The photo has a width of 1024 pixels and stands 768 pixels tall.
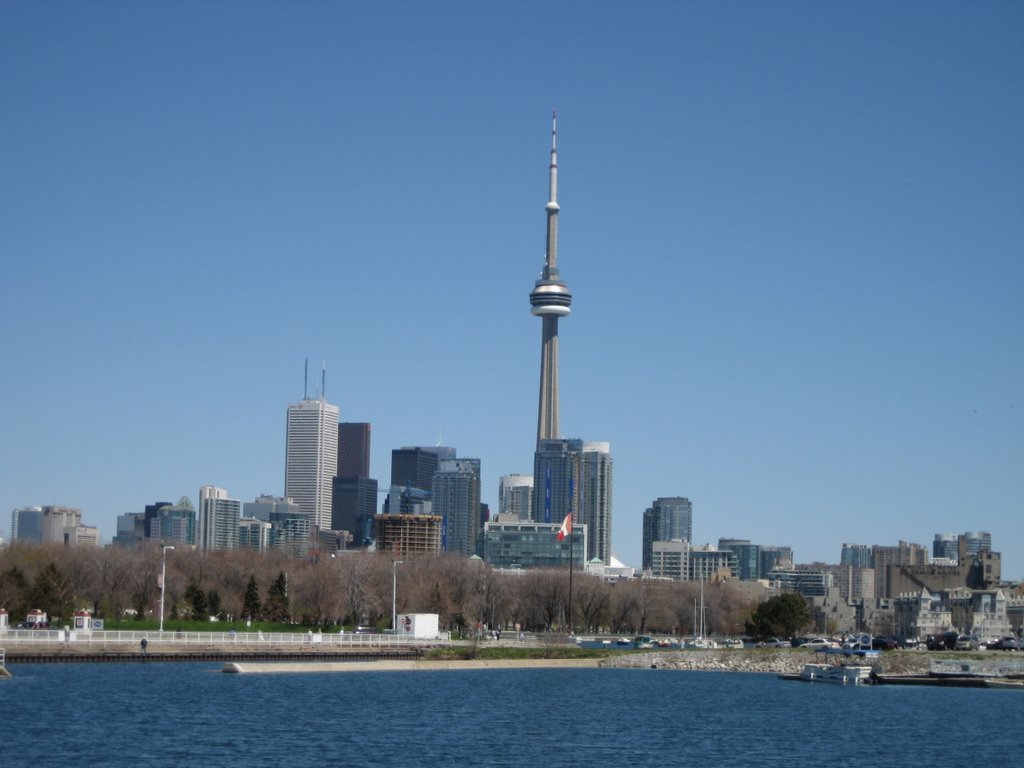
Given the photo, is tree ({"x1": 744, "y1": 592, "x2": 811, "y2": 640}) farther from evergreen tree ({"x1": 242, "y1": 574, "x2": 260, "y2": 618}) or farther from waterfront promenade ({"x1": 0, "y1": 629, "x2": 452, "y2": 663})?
evergreen tree ({"x1": 242, "y1": 574, "x2": 260, "y2": 618})

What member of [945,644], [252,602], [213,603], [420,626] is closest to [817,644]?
[945,644]

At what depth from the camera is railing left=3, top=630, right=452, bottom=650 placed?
107m

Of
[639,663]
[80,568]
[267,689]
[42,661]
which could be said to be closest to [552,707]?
[267,689]

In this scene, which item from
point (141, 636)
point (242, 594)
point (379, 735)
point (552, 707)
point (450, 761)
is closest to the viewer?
point (450, 761)

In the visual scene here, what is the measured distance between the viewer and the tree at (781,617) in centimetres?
17638

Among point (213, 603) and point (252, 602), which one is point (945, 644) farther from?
point (213, 603)

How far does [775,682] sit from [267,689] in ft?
147

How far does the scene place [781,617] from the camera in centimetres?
17638

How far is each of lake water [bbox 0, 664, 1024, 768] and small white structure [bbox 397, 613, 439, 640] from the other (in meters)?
26.5

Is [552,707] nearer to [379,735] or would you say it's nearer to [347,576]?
[379,735]

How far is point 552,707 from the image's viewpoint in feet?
287

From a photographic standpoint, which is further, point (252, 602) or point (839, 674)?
point (252, 602)

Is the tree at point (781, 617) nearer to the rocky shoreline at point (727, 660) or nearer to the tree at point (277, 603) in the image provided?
the rocky shoreline at point (727, 660)

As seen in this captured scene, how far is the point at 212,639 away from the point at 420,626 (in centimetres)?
2394
